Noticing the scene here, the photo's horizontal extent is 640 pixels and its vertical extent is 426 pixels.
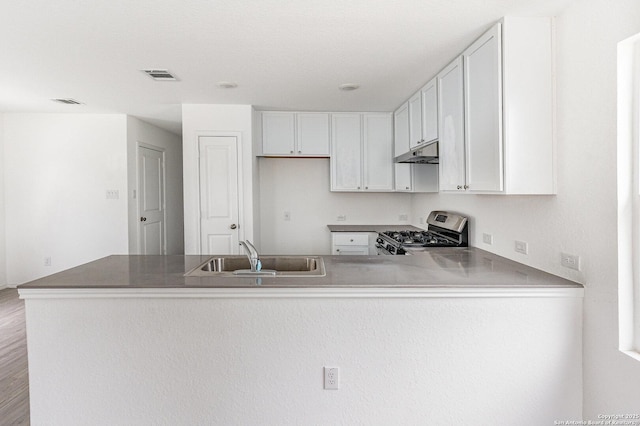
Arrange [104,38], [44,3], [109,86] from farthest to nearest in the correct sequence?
[109,86] → [104,38] → [44,3]

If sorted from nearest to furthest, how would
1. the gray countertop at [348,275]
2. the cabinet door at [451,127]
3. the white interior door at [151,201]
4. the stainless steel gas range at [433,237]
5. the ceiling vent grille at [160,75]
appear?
the gray countertop at [348,275], the cabinet door at [451,127], the ceiling vent grille at [160,75], the stainless steel gas range at [433,237], the white interior door at [151,201]

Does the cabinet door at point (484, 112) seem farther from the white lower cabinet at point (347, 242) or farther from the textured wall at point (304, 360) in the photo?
the white lower cabinet at point (347, 242)

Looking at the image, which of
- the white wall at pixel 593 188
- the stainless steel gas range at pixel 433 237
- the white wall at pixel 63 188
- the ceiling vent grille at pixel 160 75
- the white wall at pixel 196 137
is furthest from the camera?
the white wall at pixel 63 188

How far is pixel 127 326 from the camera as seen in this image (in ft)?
5.92

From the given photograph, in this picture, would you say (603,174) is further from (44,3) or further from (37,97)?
(37,97)

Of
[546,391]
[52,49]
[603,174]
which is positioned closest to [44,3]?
[52,49]

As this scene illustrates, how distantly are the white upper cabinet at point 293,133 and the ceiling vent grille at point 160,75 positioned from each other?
4.53ft

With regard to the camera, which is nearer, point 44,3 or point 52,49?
point 44,3

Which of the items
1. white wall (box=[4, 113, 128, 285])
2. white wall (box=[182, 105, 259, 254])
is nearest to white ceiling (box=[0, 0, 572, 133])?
white wall (box=[182, 105, 259, 254])

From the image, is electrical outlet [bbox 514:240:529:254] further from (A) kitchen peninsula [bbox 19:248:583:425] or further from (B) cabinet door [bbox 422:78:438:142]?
(B) cabinet door [bbox 422:78:438:142]

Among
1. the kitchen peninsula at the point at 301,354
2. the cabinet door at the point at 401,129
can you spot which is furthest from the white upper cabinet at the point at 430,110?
the kitchen peninsula at the point at 301,354

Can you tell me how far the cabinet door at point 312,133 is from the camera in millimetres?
4391

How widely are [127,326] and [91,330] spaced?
18 centimetres

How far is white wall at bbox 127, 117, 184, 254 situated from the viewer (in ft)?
15.6
